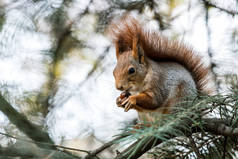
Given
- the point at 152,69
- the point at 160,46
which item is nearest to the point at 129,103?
the point at 152,69

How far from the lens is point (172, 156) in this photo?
0.90 meters

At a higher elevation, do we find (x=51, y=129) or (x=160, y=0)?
(x=160, y=0)

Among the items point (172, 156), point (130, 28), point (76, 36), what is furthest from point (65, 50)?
point (172, 156)

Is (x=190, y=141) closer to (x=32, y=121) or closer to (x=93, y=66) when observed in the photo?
(x=32, y=121)

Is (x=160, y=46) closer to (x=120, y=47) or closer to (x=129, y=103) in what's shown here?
(x=120, y=47)

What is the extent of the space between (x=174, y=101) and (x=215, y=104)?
1.74 feet

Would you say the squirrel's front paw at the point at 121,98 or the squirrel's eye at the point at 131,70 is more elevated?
the squirrel's eye at the point at 131,70

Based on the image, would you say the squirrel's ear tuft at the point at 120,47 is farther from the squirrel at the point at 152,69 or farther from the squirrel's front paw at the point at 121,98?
the squirrel's front paw at the point at 121,98

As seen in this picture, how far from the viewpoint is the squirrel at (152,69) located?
1337mm

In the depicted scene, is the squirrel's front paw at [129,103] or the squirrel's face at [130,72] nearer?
the squirrel's front paw at [129,103]

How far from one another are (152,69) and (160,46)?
12 cm

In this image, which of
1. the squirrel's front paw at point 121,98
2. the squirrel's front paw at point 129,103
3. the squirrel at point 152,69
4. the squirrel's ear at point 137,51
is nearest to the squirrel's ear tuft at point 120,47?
the squirrel at point 152,69

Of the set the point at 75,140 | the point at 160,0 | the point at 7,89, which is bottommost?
the point at 75,140

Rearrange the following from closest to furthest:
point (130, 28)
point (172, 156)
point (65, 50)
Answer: point (172, 156)
point (130, 28)
point (65, 50)
